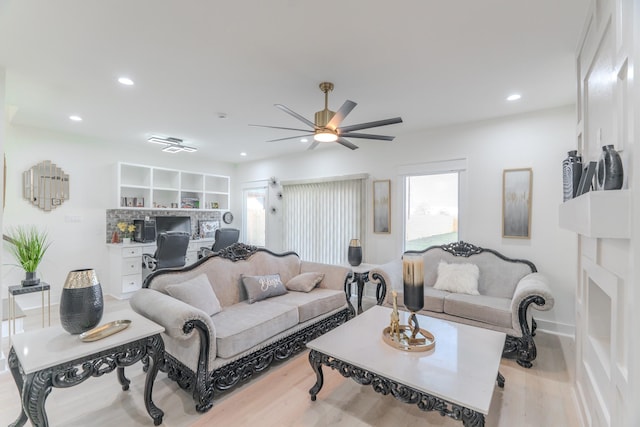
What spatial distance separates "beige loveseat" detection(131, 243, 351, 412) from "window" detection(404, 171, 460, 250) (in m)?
1.57

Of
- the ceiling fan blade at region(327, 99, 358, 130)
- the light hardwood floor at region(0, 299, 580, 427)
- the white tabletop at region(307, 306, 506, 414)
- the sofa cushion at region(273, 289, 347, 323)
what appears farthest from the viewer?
the sofa cushion at region(273, 289, 347, 323)

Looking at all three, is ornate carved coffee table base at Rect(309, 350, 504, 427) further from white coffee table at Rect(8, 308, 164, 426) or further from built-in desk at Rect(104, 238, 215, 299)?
built-in desk at Rect(104, 238, 215, 299)

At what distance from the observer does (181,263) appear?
4781 mm

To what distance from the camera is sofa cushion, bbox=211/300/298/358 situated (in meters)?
2.21

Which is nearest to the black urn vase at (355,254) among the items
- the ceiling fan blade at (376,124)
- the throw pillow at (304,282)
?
the throw pillow at (304,282)

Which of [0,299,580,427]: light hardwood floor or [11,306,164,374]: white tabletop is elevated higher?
[11,306,164,374]: white tabletop

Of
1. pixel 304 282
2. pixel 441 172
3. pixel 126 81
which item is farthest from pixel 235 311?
pixel 441 172

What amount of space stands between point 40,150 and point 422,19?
5559 millimetres

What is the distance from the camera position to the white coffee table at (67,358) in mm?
1438

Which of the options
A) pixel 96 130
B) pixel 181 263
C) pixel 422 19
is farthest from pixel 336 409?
pixel 96 130

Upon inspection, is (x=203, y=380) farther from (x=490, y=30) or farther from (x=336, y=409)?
(x=490, y=30)

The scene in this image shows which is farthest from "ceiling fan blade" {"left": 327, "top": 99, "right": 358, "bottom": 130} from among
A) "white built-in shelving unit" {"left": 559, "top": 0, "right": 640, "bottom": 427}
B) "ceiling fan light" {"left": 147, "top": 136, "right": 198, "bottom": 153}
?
"ceiling fan light" {"left": 147, "top": 136, "right": 198, "bottom": 153}

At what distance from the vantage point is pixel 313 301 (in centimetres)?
304

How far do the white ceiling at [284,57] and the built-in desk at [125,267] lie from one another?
2.19 m
